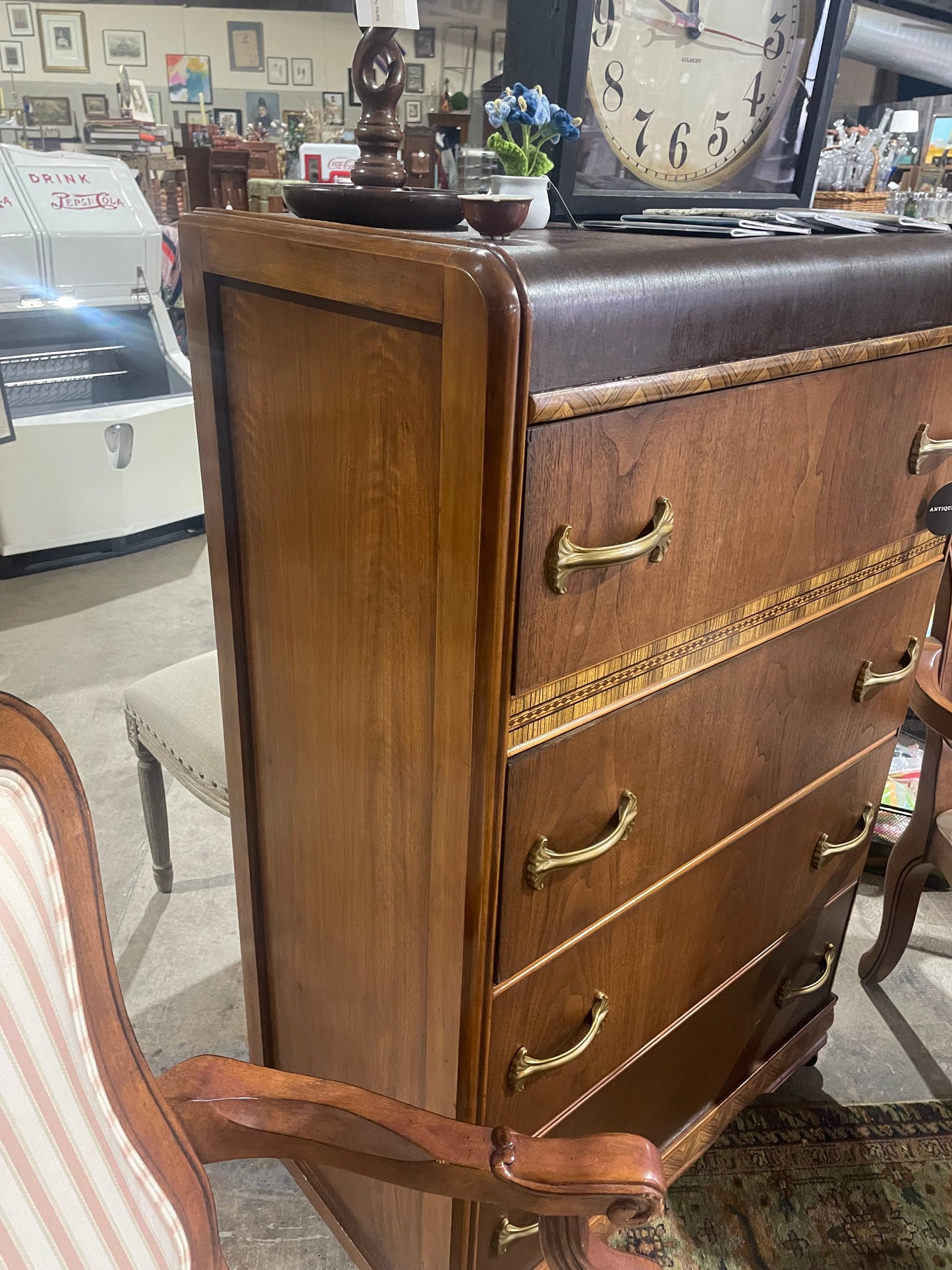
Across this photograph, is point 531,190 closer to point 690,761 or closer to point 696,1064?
point 690,761

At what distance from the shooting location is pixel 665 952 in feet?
3.66

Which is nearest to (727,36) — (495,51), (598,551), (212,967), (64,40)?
(598,551)

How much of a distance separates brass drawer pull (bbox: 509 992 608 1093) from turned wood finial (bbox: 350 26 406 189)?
2.77ft

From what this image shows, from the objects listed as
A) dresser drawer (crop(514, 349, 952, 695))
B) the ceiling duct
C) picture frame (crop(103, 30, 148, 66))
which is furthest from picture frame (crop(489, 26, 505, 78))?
dresser drawer (crop(514, 349, 952, 695))

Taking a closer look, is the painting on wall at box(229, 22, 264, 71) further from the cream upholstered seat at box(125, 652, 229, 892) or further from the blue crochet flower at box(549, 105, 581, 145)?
the blue crochet flower at box(549, 105, 581, 145)

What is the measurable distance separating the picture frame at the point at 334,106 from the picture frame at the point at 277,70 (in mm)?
278

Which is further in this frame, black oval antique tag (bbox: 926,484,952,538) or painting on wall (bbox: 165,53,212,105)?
painting on wall (bbox: 165,53,212,105)

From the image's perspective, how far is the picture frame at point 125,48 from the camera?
621 cm

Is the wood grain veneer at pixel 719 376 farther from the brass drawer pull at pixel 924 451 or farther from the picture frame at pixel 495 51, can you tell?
the picture frame at pixel 495 51

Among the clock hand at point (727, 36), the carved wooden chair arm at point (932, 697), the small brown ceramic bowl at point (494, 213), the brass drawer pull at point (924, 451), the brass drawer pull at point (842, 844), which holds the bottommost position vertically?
the brass drawer pull at point (842, 844)

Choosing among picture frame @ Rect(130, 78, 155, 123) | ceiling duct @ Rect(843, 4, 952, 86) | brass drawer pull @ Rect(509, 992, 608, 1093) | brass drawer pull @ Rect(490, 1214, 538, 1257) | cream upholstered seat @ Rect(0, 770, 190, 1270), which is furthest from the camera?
picture frame @ Rect(130, 78, 155, 123)

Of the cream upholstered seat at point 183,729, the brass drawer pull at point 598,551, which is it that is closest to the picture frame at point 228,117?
the cream upholstered seat at point 183,729

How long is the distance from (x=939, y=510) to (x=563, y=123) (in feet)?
2.17

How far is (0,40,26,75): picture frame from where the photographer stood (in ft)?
20.3
